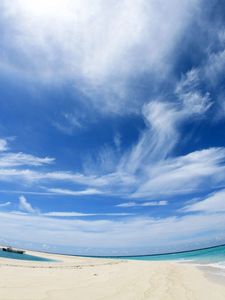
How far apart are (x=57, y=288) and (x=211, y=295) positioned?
648cm

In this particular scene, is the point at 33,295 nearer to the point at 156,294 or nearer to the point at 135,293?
the point at 135,293

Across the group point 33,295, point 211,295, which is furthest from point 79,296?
point 211,295

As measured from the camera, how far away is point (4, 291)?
8.27 m

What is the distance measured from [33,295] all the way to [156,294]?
4.69 metres

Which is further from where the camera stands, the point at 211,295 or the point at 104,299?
the point at 211,295

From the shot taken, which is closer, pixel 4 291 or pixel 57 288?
pixel 4 291

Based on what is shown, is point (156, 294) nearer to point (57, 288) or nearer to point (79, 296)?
point (79, 296)

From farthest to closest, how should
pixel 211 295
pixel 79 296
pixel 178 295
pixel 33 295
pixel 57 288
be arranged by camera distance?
1. pixel 211 295
2. pixel 178 295
3. pixel 57 288
4. pixel 79 296
5. pixel 33 295

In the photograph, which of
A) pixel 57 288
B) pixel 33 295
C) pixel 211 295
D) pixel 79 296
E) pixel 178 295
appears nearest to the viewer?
pixel 33 295

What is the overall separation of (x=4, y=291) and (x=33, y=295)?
1.05m

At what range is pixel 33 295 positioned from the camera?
26.2 feet

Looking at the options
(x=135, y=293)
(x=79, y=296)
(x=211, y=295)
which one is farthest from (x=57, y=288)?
(x=211, y=295)

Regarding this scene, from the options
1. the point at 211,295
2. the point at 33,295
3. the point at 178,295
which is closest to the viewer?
the point at 33,295

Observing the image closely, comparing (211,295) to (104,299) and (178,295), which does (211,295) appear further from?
(104,299)
